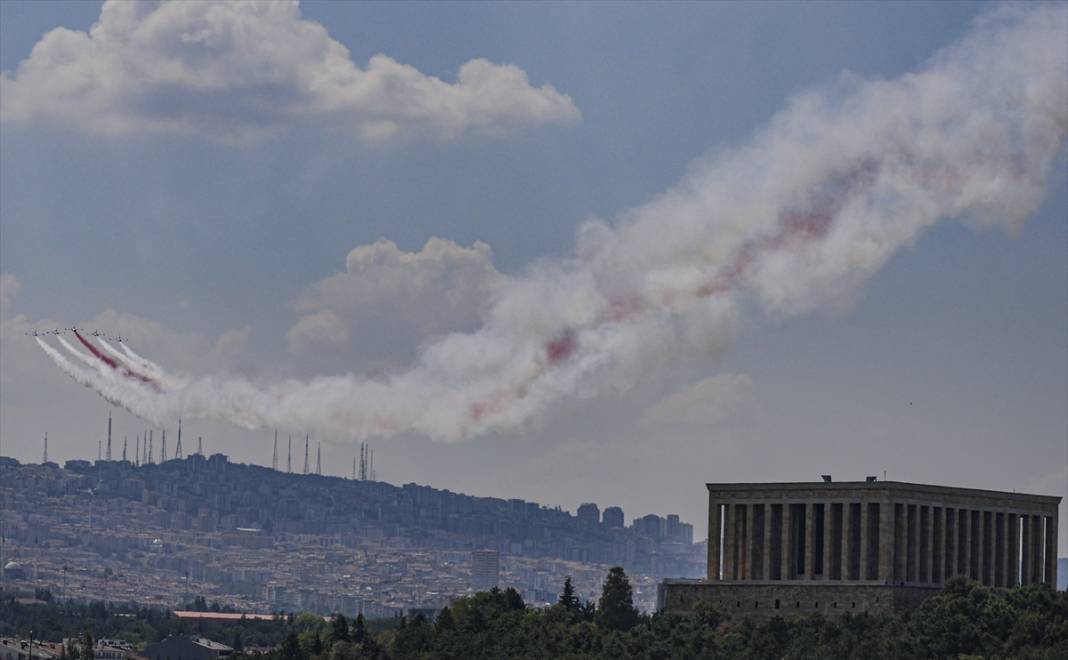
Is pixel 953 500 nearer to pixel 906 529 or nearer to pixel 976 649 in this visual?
pixel 906 529

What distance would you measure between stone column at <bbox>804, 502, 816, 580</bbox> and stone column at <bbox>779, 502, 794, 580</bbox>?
166 cm

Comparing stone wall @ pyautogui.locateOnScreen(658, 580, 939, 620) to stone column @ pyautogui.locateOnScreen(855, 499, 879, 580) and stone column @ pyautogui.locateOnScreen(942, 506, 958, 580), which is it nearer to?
stone column @ pyautogui.locateOnScreen(855, 499, 879, 580)

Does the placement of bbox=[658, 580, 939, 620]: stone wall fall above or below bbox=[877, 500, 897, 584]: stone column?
below

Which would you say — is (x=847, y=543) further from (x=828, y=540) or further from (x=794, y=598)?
(x=794, y=598)

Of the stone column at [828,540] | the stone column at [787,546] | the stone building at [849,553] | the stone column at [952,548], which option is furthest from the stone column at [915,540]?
the stone column at [787,546]

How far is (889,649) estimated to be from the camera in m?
178

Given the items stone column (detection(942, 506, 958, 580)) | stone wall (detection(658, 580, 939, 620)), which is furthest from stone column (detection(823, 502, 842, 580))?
stone column (detection(942, 506, 958, 580))

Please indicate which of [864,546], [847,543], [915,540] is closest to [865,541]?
[864,546]

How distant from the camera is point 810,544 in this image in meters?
197

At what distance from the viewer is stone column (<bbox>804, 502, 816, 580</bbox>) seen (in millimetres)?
196625

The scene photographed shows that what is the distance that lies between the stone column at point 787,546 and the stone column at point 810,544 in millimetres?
1656

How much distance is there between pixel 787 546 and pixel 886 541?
8.95 m

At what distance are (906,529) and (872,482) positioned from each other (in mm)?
4211

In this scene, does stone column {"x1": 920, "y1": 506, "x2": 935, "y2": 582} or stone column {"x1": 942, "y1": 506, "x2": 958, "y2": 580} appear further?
stone column {"x1": 942, "y1": 506, "x2": 958, "y2": 580}
